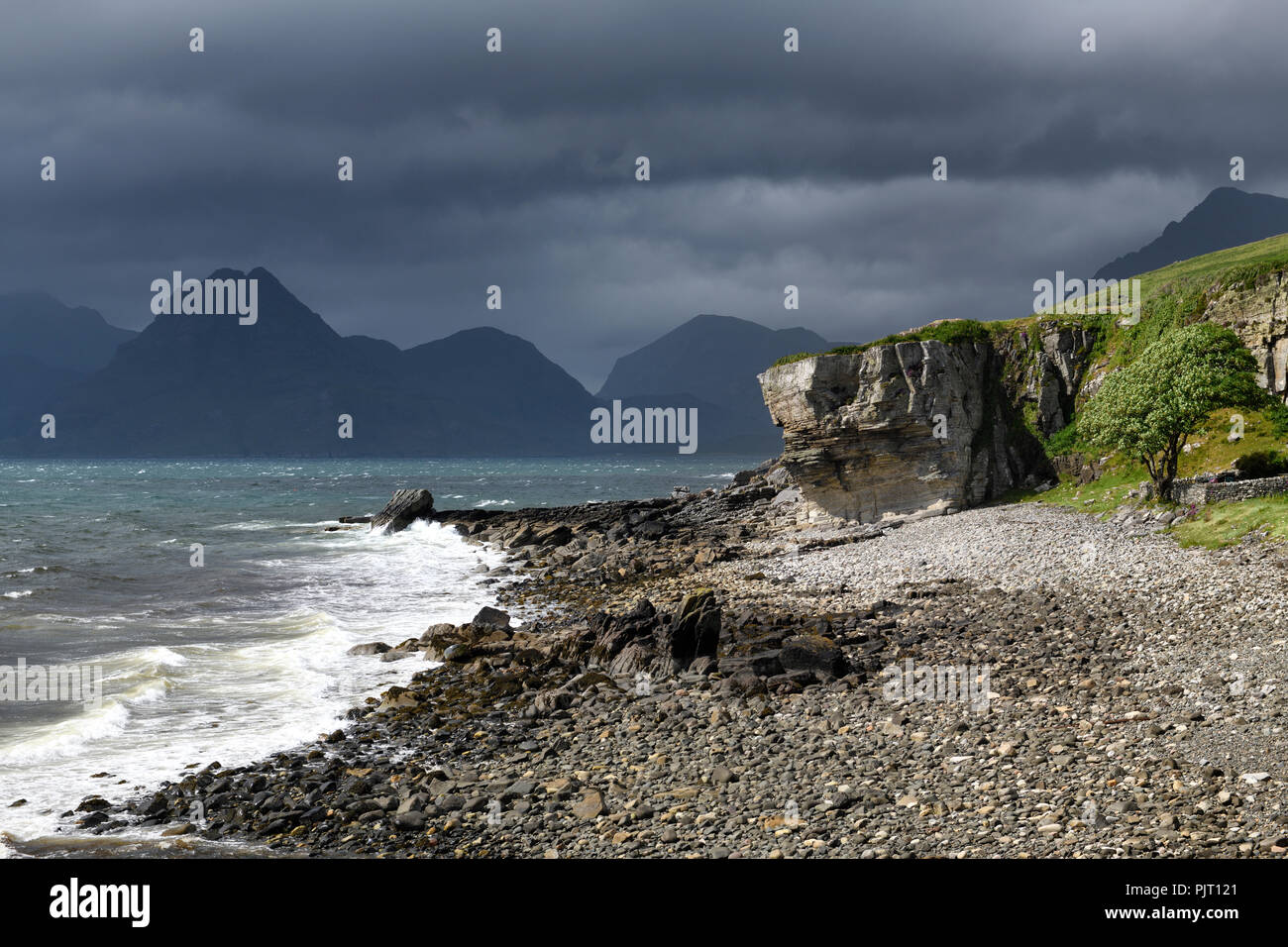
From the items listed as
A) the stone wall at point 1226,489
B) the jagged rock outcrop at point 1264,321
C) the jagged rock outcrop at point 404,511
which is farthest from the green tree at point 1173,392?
the jagged rock outcrop at point 404,511

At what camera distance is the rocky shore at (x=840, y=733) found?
1207 cm

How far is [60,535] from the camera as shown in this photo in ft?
206

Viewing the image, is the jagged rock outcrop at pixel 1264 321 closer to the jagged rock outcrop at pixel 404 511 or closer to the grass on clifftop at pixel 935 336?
the grass on clifftop at pixel 935 336

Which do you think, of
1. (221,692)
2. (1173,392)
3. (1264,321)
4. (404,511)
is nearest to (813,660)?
(221,692)

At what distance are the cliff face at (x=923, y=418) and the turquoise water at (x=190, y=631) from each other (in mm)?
20235

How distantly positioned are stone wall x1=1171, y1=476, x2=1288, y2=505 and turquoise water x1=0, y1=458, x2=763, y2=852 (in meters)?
28.3

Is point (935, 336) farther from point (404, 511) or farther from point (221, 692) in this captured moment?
point (404, 511)

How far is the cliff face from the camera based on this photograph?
147 feet

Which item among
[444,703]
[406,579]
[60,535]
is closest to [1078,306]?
[406,579]

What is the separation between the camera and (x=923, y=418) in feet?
147

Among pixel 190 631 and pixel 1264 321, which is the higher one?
pixel 1264 321

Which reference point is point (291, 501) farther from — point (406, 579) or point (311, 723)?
point (311, 723)

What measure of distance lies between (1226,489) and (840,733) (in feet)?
73.5

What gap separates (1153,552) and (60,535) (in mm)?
70381
